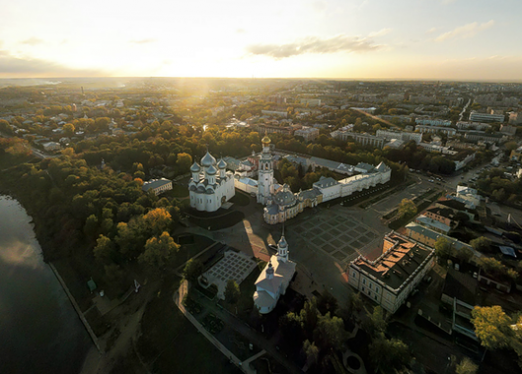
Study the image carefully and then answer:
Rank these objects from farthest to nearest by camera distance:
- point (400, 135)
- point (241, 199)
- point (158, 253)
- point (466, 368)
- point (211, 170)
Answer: point (400, 135) → point (241, 199) → point (211, 170) → point (158, 253) → point (466, 368)

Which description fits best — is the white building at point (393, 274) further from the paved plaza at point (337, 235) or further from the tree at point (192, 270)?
the tree at point (192, 270)

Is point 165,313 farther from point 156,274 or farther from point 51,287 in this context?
point 51,287

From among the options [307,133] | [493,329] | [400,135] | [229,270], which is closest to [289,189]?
[229,270]

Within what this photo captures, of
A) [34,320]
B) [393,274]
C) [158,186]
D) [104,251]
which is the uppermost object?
[393,274]

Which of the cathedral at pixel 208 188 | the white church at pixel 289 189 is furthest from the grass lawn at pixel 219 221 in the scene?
the white church at pixel 289 189

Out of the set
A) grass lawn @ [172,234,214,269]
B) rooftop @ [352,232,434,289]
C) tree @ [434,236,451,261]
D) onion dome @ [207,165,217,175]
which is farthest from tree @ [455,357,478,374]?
onion dome @ [207,165,217,175]

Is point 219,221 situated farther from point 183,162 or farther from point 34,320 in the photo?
point 34,320

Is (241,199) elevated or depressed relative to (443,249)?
depressed
